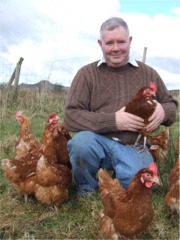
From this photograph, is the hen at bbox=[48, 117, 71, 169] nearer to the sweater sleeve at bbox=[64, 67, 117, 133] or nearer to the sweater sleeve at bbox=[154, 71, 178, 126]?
the sweater sleeve at bbox=[64, 67, 117, 133]

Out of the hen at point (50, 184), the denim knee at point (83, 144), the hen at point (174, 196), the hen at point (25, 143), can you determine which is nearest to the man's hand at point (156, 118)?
the hen at point (174, 196)

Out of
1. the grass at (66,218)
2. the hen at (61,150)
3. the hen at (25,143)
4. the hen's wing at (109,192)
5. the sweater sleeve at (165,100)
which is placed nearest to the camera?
the hen's wing at (109,192)

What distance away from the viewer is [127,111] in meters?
3.47

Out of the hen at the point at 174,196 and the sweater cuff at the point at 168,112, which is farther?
the sweater cuff at the point at 168,112

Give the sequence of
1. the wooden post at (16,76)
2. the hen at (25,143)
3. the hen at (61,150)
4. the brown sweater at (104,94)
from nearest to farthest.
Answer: the brown sweater at (104,94)
the hen at (61,150)
the hen at (25,143)
the wooden post at (16,76)

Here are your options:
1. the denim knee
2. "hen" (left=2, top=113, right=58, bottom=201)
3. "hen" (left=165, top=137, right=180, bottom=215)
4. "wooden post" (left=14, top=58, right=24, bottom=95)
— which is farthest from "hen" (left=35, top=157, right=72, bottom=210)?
"wooden post" (left=14, top=58, right=24, bottom=95)

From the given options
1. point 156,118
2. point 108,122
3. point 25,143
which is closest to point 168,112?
point 156,118

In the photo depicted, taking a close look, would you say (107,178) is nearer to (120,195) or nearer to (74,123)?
(120,195)

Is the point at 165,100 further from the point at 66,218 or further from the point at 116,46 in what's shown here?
the point at 66,218

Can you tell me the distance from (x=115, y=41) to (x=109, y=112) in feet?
2.32

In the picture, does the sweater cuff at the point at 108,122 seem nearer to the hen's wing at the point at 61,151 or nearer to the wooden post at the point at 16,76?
the hen's wing at the point at 61,151

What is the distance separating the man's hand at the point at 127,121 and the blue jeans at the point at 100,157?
23cm

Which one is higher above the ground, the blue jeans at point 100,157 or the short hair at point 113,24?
the short hair at point 113,24

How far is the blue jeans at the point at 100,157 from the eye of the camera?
349cm
